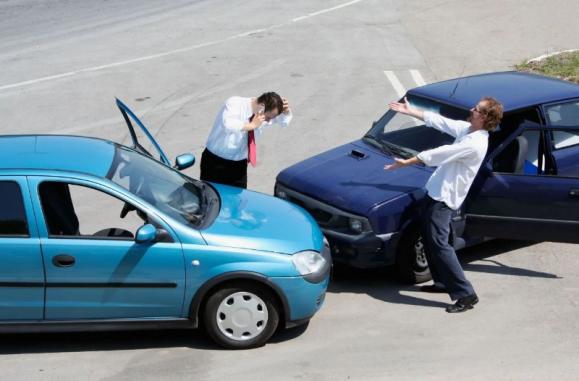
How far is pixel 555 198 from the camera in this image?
857 centimetres

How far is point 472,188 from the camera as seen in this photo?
28.1 ft

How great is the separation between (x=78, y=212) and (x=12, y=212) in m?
Result: 1.11

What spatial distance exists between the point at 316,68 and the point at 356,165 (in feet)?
26.7

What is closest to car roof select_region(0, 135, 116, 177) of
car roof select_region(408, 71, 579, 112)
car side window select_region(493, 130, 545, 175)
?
car roof select_region(408, 71, 579, 112)

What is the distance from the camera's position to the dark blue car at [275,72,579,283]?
8320mm

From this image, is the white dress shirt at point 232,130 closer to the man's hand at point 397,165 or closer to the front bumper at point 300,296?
the man's hand at point 397,165

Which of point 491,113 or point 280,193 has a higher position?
point 491,113

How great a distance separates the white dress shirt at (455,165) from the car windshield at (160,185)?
77.7 inches

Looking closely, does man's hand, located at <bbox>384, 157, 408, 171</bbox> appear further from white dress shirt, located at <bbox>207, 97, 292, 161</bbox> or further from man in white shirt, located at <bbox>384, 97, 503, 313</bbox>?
white dress shirt, located at <bbox>207, 97, 292, 161</bbox>

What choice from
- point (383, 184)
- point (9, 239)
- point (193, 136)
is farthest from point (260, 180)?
point (9, 239)

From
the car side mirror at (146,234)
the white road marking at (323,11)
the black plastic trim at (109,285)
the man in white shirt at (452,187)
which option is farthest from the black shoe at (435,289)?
the white road marking at (323,11)

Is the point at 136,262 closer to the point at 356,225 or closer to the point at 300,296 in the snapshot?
the point at 300,296

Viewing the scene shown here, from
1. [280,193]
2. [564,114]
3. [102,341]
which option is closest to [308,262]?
[102,341]

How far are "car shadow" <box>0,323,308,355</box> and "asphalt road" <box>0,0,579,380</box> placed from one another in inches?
0.7
